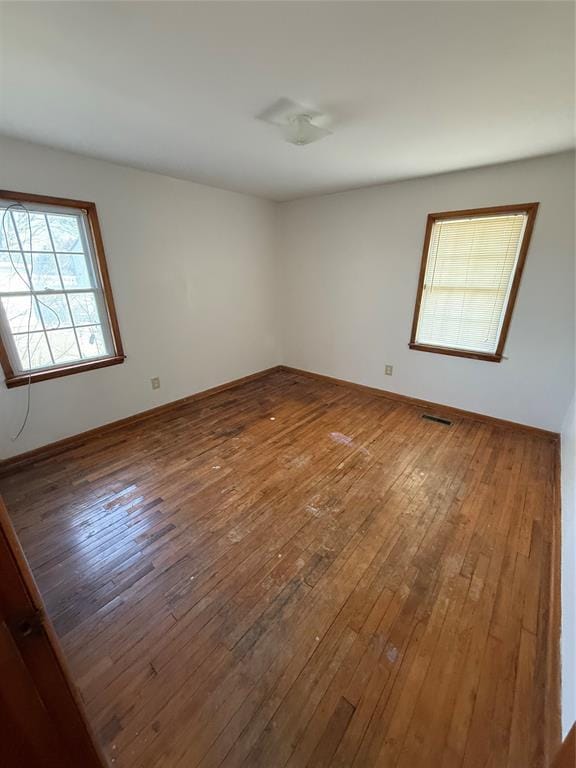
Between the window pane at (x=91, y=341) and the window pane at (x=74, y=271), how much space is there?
0.37m

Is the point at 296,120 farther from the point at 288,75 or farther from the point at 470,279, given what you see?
the point at 470,279

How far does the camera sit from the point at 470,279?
299 cm

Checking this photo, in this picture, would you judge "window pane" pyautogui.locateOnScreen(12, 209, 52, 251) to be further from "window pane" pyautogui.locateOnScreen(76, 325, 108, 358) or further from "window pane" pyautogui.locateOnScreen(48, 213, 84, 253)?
"window pane" pyautogui.locateOnScreen(76, 325, 108, 358)

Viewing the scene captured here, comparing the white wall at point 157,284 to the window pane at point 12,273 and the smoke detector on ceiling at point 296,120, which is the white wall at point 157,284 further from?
the smoke detector on ceiling at point 296,120

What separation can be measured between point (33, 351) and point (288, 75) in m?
2.61

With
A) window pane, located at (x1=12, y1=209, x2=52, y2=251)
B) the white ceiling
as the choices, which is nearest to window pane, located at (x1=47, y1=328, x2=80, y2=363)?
window pane, located at (x1=12, y1=209, x2=52, y2=251)

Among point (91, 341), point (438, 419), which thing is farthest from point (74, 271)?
point (438, 419)

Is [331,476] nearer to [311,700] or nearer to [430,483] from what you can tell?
[430,483]

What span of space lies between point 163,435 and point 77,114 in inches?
94.2

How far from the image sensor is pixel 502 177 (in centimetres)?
264

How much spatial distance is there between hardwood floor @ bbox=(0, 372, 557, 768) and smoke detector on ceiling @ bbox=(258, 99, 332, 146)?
2.27 m

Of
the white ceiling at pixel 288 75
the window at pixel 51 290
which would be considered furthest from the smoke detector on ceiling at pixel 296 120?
the window at pixel 51 290

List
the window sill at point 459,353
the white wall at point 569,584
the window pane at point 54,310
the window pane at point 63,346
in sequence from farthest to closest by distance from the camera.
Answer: the window sill at point 459,353
the window pane at point 63,346
the window pane at point 54,310
the white wall at point 569,584

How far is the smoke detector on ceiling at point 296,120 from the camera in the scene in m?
1.73
